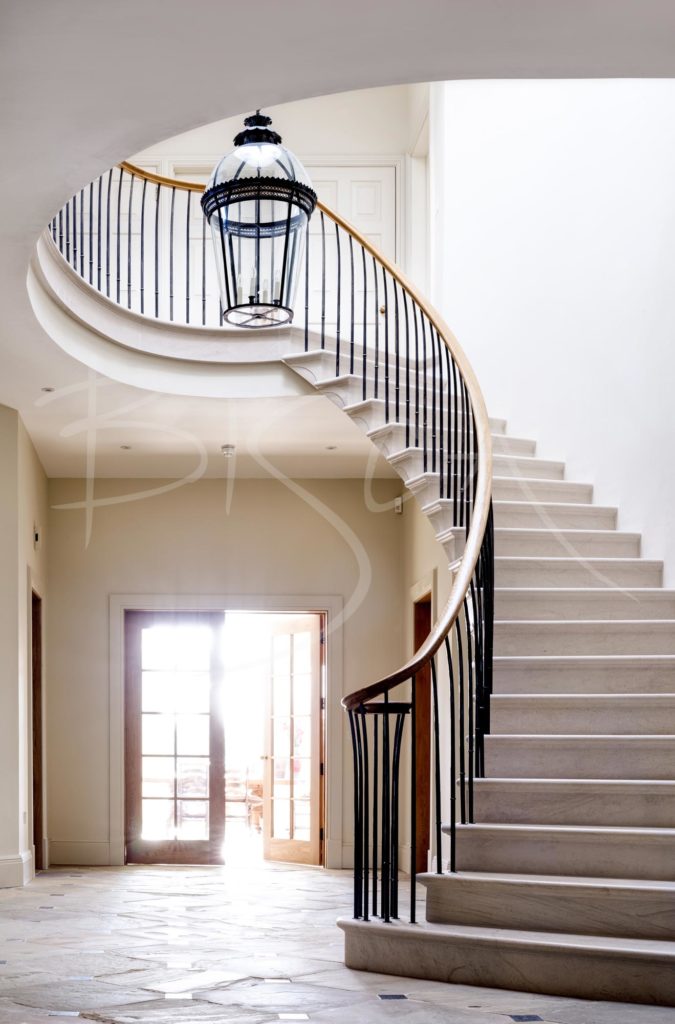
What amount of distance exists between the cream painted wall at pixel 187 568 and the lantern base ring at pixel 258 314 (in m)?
4.48

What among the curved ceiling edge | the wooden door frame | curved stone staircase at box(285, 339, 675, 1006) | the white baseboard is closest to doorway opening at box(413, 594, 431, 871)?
the curved ceiling edge

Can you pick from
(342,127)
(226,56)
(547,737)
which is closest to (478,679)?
(547,737)

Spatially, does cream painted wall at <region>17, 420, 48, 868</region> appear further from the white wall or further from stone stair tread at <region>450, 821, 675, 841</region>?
stone stair tread at <region>450, 821, 675, 841</region>

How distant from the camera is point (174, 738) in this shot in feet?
30.2

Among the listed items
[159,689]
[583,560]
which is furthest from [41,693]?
[583,560]

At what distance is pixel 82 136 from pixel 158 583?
568 cm

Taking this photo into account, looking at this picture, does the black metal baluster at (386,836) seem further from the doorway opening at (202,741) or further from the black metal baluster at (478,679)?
the doorway opening at (202,741)

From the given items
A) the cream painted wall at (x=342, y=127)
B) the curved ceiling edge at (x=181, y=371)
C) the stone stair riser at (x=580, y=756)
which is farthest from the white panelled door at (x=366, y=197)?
the stone stair riser at (x=580, y=756)

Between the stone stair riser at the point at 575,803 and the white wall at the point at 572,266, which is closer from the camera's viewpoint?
the stone stair riser at the point at 575,803

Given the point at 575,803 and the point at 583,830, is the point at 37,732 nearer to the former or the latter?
the point at 575,803

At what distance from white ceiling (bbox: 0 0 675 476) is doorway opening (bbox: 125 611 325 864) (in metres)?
5.38

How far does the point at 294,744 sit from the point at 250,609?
1.14 metres

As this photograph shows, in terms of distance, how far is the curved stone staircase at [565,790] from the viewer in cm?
382

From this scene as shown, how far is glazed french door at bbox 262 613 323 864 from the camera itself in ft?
29.8
